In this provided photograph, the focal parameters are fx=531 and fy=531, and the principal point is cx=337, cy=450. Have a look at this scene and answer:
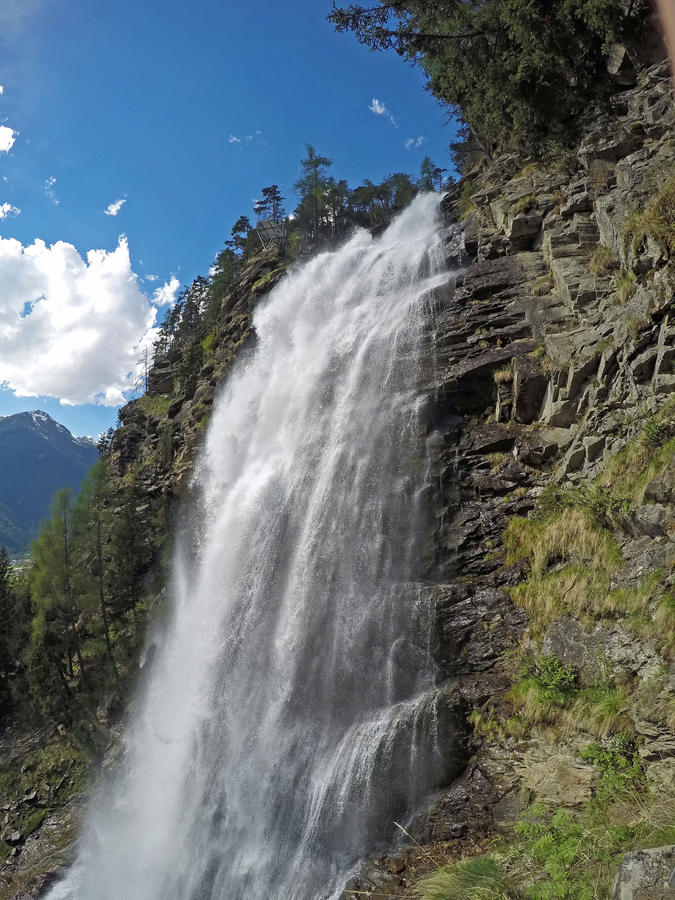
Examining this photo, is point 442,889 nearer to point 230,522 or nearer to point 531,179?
point 230,522

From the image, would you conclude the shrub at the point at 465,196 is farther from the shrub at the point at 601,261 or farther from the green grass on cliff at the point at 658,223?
the green grass on cliff at the point at 658,223

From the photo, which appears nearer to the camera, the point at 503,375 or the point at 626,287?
the point at 626,287

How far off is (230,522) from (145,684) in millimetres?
7174

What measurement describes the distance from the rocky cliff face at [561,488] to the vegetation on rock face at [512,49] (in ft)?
5.18

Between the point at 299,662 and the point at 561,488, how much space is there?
6.95 meters

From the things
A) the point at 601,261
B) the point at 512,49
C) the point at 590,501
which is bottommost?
the point at 590,501

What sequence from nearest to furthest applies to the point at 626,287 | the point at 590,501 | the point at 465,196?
1. the point at 590,501
2. the point at 626,287
3. the point at 465,196

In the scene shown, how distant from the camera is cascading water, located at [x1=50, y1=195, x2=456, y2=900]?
930cm

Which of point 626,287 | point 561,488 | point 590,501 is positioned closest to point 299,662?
point 561,488

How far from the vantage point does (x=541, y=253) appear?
16.6 metres

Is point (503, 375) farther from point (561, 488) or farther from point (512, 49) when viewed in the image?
point (512, 49)

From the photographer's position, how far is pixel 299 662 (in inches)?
477

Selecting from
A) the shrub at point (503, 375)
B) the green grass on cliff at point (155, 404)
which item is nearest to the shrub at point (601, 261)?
the shrub at point (503, 375)

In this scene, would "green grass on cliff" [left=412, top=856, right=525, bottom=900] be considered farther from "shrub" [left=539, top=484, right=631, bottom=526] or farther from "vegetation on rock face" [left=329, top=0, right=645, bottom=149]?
"vegetation on rock face" [left=329, top=0, right=645, bottom=149]
